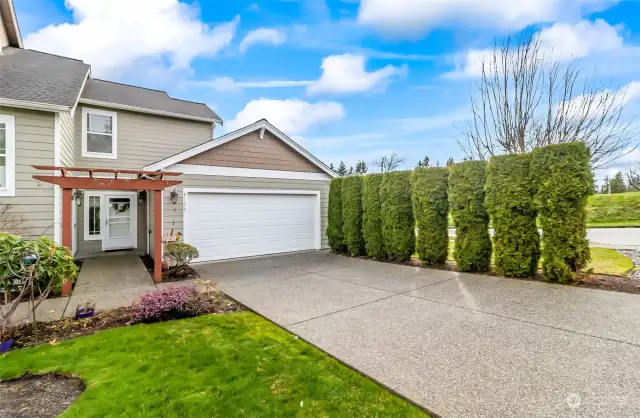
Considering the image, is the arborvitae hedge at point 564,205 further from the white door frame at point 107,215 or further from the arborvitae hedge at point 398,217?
the white door frame at point 107,215

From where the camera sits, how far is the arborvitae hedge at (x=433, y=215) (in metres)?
8.13

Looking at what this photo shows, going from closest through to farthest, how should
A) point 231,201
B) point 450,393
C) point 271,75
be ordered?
point 450,393
point 231,201
point 271,75

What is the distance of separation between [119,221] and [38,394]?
31.8ft

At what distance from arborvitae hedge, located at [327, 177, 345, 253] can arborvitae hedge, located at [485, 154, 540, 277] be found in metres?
5.01

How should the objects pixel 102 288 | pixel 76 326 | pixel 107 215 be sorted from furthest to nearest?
pixel 107 215 < pixel 102 288 < pixel 76 326

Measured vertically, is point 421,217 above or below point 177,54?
below

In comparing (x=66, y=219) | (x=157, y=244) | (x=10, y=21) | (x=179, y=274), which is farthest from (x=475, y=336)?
(x=10, y=21)

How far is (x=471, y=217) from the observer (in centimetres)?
743

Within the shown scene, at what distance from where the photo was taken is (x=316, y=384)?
283cm

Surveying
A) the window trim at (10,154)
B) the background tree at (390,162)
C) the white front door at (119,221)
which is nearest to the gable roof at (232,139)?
the window trim at (10,154)

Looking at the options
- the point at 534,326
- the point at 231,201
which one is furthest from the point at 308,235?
the point at 534,326

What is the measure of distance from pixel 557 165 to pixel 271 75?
468 inches

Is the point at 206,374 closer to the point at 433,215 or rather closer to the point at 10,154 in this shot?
the point at 433,215

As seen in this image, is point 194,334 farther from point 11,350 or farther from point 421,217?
point 421,217
